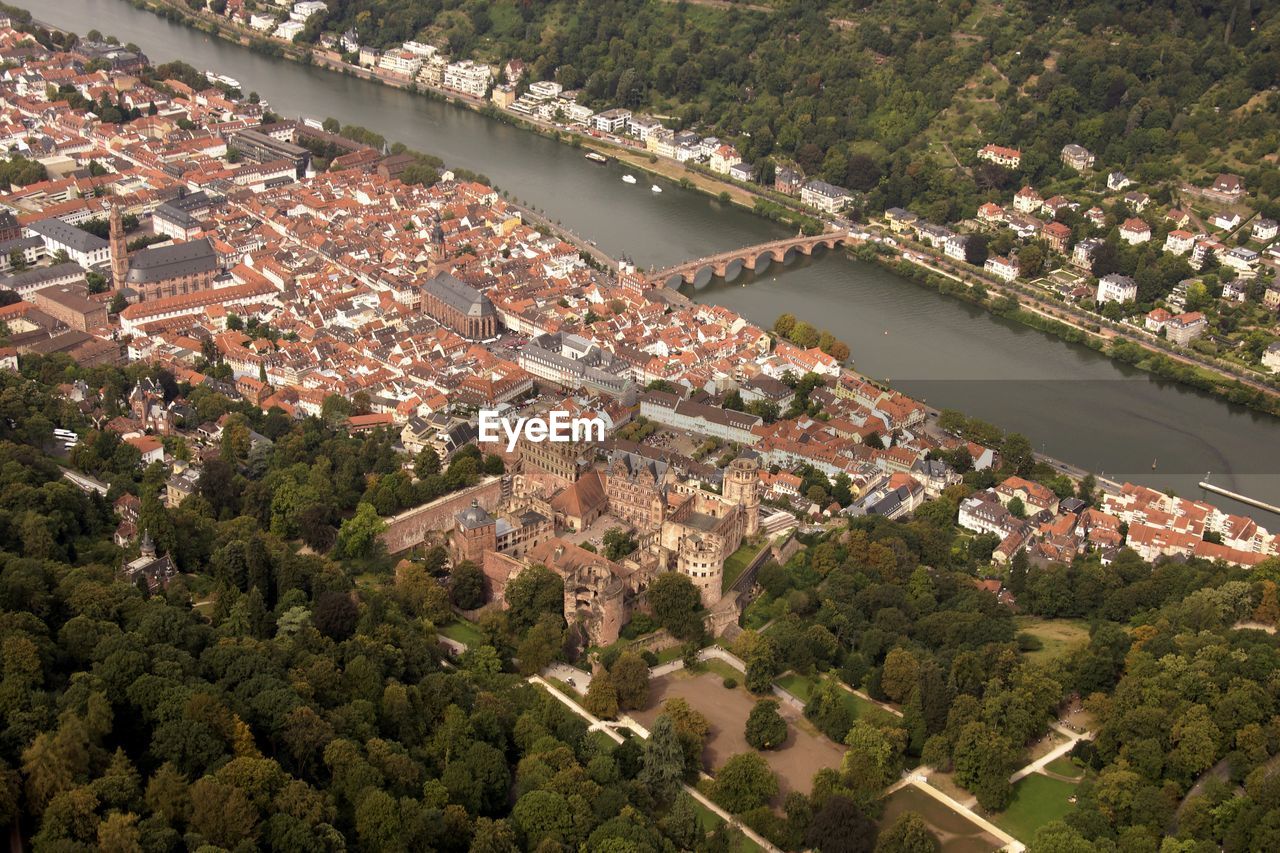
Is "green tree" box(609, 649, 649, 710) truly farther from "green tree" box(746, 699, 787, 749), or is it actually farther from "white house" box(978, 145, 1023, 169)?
"white house" box(978, 145, 1023, 169)

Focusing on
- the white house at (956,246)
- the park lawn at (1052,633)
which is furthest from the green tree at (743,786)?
the white house at (956,246)

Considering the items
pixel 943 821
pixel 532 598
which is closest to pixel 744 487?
pixel 532 598

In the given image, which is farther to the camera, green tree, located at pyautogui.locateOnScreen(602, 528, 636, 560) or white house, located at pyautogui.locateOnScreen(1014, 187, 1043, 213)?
white house, located at pyautogui.locateOnScreen(1014, 187, 1043, 213)

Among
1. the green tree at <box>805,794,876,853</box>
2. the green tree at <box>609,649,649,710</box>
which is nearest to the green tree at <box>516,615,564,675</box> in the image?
the green tree at <box>609,649,649,710</box>

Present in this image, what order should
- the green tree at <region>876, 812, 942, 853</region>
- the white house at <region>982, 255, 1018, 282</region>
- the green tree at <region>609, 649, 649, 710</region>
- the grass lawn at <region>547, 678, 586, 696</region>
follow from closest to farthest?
the green tree at <region>876, 812, 942, 853</region>
the green tree at <region>609, 649, 649, 710</region>
the grass lawn at <region>547, 678, 586, 696</region>
the white house at <region>982, 255, 1018, 282</region>

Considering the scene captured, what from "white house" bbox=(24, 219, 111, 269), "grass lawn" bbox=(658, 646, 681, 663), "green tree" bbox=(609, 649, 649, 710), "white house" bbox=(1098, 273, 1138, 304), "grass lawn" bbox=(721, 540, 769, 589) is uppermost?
"white house" bbox=(1098, 273, 1138, 304)

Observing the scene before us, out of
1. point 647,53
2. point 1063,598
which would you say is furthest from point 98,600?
point 647,53

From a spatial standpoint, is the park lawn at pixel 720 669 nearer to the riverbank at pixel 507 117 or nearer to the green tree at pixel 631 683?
the green tree at pixel 631 683
